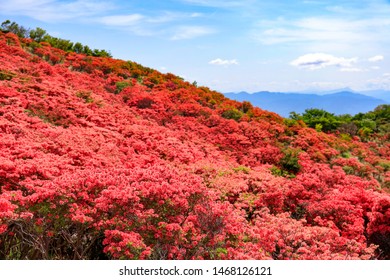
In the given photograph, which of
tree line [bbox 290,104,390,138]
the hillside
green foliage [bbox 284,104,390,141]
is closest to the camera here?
the hillside

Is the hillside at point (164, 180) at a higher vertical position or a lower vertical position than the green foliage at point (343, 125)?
lower

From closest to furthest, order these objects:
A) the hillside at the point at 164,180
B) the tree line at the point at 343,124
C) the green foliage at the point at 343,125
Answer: the hillside at the point at 164,180 → the green foliage at the point at 343,125 → the tree line at the point at 343,124

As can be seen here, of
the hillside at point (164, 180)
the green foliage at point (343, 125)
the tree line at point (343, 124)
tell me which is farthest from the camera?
the tree line at point (343, 124)

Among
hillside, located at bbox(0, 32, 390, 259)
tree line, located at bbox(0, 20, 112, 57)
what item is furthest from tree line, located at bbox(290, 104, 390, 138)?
tree line, located at bbox(0, 20, 112, 57)

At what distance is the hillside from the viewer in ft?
22.4

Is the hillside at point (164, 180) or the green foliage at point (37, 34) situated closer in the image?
the hillside at point (164, 180)

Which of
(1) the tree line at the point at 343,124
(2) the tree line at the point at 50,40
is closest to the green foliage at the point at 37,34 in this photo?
(2) the tree line at the point at 50,40

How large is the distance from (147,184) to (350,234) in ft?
17.5

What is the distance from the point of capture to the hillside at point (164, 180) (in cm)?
682

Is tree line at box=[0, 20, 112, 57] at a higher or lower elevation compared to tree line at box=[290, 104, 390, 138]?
higher

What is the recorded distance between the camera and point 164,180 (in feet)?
27.0

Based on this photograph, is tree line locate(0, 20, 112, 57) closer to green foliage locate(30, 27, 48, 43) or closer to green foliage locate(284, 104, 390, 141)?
green foliage locate(30, 27, 48, 43)

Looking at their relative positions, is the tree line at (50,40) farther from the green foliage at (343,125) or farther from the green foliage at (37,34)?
the green foliage at (343,125)

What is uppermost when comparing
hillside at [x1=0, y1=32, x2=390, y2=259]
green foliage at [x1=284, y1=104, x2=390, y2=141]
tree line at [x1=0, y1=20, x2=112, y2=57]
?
tree line at [x1=0, y1=20, x2=112, y2=57]
